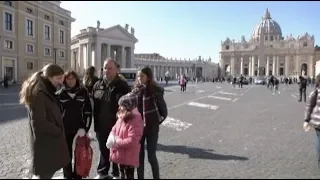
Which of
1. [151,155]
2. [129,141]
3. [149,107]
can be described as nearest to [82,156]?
[129,141]

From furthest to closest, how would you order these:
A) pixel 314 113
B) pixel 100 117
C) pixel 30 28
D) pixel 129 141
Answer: pixel 30 28, pixel 314 113, pixel 100 117, pixel 129 141

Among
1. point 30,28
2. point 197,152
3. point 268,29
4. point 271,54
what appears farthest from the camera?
point 268,29

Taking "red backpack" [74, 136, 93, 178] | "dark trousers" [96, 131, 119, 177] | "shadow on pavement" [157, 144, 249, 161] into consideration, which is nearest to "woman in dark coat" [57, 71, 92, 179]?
"red backpack" [74, 136, 93, 178]

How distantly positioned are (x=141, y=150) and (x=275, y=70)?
433 ft

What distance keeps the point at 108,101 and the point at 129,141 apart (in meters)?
0.90

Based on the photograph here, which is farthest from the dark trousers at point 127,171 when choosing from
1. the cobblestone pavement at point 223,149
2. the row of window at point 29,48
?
the row of window at point 29,48

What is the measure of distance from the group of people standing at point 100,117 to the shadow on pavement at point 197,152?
1.76m

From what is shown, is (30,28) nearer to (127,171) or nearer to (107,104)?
(107,104)

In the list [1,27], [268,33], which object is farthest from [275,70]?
[1,27]

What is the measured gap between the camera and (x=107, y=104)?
513cm

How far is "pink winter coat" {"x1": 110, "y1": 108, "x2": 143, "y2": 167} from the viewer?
450cm

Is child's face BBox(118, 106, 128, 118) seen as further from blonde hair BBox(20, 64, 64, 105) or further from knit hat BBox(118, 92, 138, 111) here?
blonde hair BBox(20, 64, 64, 105)

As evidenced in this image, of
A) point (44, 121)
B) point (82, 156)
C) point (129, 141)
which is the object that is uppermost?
point (44, 121)

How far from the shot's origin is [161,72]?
111500mm
